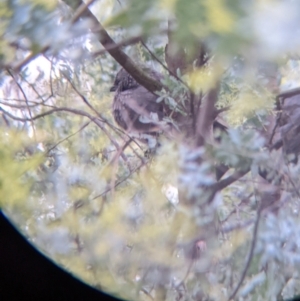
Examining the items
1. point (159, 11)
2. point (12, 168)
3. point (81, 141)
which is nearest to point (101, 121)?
point (81, 141)

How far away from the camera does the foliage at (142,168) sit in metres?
0.50

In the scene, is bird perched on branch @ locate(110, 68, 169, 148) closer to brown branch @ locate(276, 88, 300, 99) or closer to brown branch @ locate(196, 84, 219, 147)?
brown branch @ locate(196, 84, 219, 147)

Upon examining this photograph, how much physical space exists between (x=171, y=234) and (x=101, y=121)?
195 millimetres

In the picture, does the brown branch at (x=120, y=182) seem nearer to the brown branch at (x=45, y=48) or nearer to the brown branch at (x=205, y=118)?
the brown branch at (x=205, y=118)

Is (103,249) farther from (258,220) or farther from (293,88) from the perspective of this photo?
(293,88)

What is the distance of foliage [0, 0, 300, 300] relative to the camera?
1.64 feet

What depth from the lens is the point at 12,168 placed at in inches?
23.3

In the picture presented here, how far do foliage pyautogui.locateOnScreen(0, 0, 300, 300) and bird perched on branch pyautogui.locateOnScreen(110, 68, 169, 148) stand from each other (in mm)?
12

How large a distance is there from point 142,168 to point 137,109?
107 mm

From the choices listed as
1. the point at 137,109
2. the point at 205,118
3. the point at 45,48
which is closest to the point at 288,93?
the point at 205,118

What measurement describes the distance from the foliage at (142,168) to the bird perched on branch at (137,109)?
1 cm

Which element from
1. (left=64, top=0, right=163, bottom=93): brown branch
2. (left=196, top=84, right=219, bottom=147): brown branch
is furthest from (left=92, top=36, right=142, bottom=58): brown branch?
(left=196, top=84, right=219, bottom=147): brown branch

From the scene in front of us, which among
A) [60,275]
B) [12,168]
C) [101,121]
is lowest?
[60,275]

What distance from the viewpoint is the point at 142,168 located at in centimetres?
57
